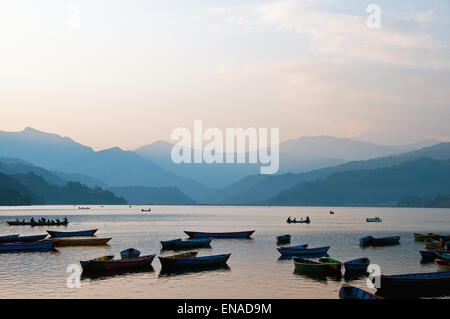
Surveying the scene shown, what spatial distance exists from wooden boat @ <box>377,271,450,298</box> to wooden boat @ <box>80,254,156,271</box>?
1176 inches

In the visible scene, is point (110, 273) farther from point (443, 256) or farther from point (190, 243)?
point (443, 256)

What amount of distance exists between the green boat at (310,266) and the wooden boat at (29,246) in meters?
45.9

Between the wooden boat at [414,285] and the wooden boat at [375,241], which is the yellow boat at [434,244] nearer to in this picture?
the wooden boat at [375,241]

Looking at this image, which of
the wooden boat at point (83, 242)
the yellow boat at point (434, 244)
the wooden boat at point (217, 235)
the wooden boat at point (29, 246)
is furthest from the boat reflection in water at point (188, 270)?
the wooden boat at point (217, 235)

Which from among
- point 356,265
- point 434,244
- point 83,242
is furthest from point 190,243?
point 434,244

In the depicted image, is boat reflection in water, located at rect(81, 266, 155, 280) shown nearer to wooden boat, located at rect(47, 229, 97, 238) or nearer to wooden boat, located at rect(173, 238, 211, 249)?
wooden boat, located at rect(173, 238, 211, 249)

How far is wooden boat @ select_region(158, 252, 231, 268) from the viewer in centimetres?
6169

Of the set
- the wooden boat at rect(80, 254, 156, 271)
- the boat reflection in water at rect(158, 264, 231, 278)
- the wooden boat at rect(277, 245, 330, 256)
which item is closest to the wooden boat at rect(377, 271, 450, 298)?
the boat reflection in water at rect(158, 264, 231, 278)

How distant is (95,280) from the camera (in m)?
53.7

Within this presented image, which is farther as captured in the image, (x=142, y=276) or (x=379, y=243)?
(x=379, y=243)
